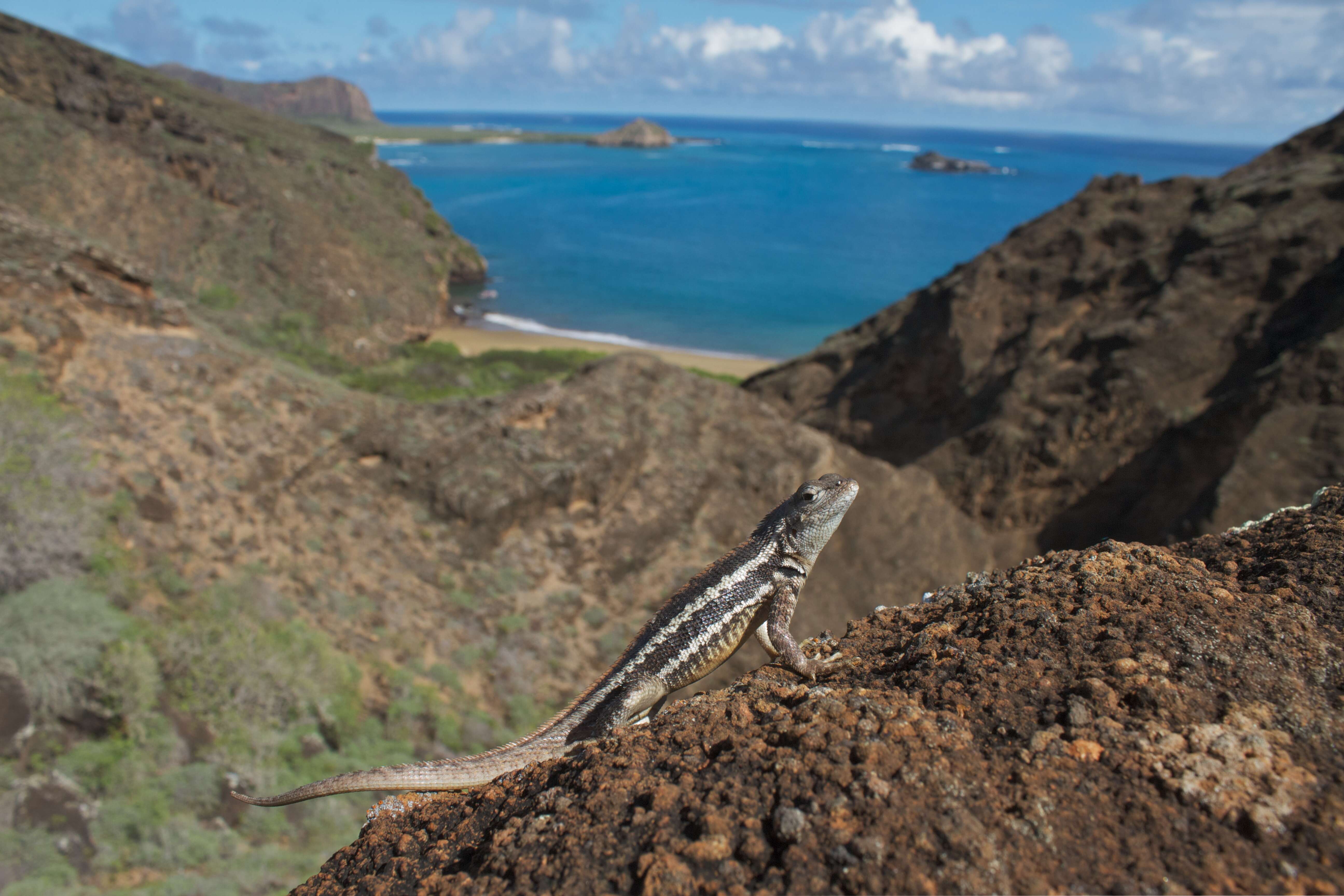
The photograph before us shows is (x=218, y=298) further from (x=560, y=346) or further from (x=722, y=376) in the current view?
(x=722, y=376)

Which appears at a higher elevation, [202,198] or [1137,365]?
[202,198]

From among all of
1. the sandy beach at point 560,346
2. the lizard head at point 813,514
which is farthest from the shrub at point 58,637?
the sandy beach at point 560,346

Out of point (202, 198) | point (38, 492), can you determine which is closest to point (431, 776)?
point (38, 492)

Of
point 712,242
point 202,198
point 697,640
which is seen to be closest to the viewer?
point 697,640

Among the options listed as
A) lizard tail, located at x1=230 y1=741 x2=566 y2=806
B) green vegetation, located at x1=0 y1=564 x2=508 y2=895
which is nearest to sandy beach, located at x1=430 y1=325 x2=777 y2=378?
green vegetation, located at x1=0 y1=564 x2=508 y2=895

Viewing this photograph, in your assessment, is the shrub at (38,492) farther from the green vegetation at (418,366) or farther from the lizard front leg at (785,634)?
the green vegetation at (418,366)

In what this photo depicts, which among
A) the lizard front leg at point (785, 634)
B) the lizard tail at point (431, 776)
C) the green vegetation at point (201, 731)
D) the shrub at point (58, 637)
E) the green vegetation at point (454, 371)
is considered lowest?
the green vegetation at point (454, 371)
